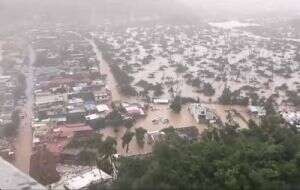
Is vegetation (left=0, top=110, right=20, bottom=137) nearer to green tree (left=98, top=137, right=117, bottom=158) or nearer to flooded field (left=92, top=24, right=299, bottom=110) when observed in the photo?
green tree (left=98, top=137, right=117, bottom=158)

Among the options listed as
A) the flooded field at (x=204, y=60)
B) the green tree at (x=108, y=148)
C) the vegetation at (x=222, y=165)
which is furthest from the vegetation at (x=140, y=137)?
the flooded field at (x=204, y=60)

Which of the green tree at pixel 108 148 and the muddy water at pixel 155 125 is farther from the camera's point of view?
the muddy water at pixel 155 125

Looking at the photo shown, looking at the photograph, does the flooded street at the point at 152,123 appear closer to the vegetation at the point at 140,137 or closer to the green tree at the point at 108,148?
the vegetation at the point at 140,137

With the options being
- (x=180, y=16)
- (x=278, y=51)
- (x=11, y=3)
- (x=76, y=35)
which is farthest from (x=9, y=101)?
(x=11, y=3)

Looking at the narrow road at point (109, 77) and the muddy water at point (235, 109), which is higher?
the narrow road at point (109, 77)

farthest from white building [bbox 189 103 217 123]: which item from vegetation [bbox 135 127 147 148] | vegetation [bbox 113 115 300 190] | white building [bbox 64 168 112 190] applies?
white building [bbox 64 168 112 190]

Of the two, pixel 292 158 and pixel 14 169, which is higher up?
pixel 292 158

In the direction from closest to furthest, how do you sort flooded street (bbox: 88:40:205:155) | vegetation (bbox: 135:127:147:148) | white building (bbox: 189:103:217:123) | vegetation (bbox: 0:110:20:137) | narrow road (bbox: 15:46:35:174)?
narrow road (bbox: 15:46:35:174)
vegetation (bbox: 135:127:147:148)
flooded street (bbox: 88:40:205:155)
vegetation (bbox: 0:110:20:137)
white building (bbox: 189:103:217:123)

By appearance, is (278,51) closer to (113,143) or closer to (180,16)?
(180,16)

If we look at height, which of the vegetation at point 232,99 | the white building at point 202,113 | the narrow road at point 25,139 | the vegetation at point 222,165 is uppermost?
the vegetation at point 222,165
